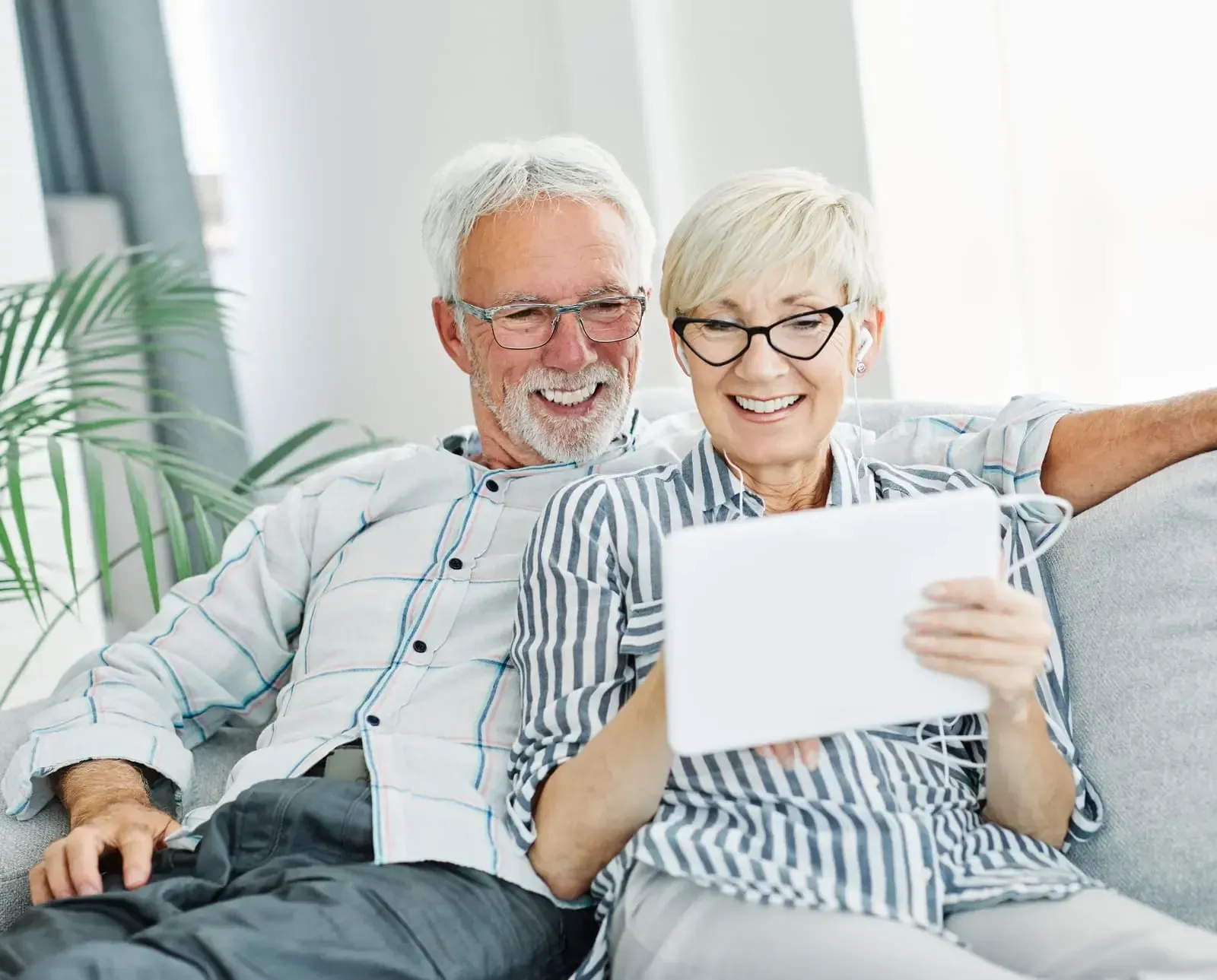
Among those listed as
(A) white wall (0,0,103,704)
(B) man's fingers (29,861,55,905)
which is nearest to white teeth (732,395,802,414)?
(B) man's fingers (29,861,55,905)

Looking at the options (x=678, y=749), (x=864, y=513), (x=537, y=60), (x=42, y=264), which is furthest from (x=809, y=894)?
(x=42, y=264)

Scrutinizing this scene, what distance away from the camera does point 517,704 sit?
1.45 m

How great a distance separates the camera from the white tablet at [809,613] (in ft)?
3.20

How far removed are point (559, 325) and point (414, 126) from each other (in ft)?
5.28

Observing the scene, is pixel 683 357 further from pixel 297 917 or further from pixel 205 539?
pixel 205 539

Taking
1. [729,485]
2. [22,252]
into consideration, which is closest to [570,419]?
[729,485]

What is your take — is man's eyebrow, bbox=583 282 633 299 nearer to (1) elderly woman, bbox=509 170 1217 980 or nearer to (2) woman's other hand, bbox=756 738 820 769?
(1) elderly woman, bbox=509 170 1217 980

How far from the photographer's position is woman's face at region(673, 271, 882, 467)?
124 cm

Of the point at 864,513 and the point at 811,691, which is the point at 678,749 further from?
the point at 864,513

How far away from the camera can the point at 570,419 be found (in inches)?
64.4

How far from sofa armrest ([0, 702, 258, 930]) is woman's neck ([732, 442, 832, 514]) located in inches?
29.9

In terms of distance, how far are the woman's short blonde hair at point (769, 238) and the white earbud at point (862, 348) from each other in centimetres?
3

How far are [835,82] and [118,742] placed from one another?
60.3 inches

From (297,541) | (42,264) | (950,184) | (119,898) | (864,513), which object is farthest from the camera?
(42,264)
